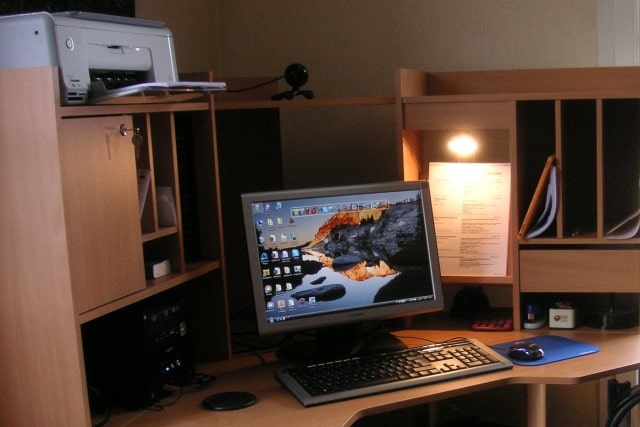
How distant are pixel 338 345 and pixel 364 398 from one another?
26 centimetres

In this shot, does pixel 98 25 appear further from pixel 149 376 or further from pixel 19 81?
pixel 149 376

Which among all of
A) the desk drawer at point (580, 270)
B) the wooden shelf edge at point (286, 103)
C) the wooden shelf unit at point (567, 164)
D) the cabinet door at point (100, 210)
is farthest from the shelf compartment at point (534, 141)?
the cabinet door at point (100, 210)

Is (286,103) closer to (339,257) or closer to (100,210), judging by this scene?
(339,257)

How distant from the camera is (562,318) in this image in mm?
2242

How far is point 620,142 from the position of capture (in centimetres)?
230

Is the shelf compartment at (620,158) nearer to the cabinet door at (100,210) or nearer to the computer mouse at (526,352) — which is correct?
the computer mouse at (526,352)

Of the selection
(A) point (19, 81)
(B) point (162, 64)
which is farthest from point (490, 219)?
(A) point (19, 81)

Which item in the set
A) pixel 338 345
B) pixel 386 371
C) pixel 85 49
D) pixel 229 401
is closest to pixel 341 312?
pixel 338 345

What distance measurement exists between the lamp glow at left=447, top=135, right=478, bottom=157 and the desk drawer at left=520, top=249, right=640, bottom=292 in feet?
1.36

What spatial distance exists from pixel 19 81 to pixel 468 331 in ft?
4.36

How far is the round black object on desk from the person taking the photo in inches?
71.1

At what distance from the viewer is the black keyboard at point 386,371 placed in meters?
1.83

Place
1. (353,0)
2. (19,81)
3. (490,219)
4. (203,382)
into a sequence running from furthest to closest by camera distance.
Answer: (353,0)
(490,219)
(203,382)
(19,81)

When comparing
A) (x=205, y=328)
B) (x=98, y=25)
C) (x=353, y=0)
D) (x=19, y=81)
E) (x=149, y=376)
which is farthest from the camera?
(x=353, y=0)
